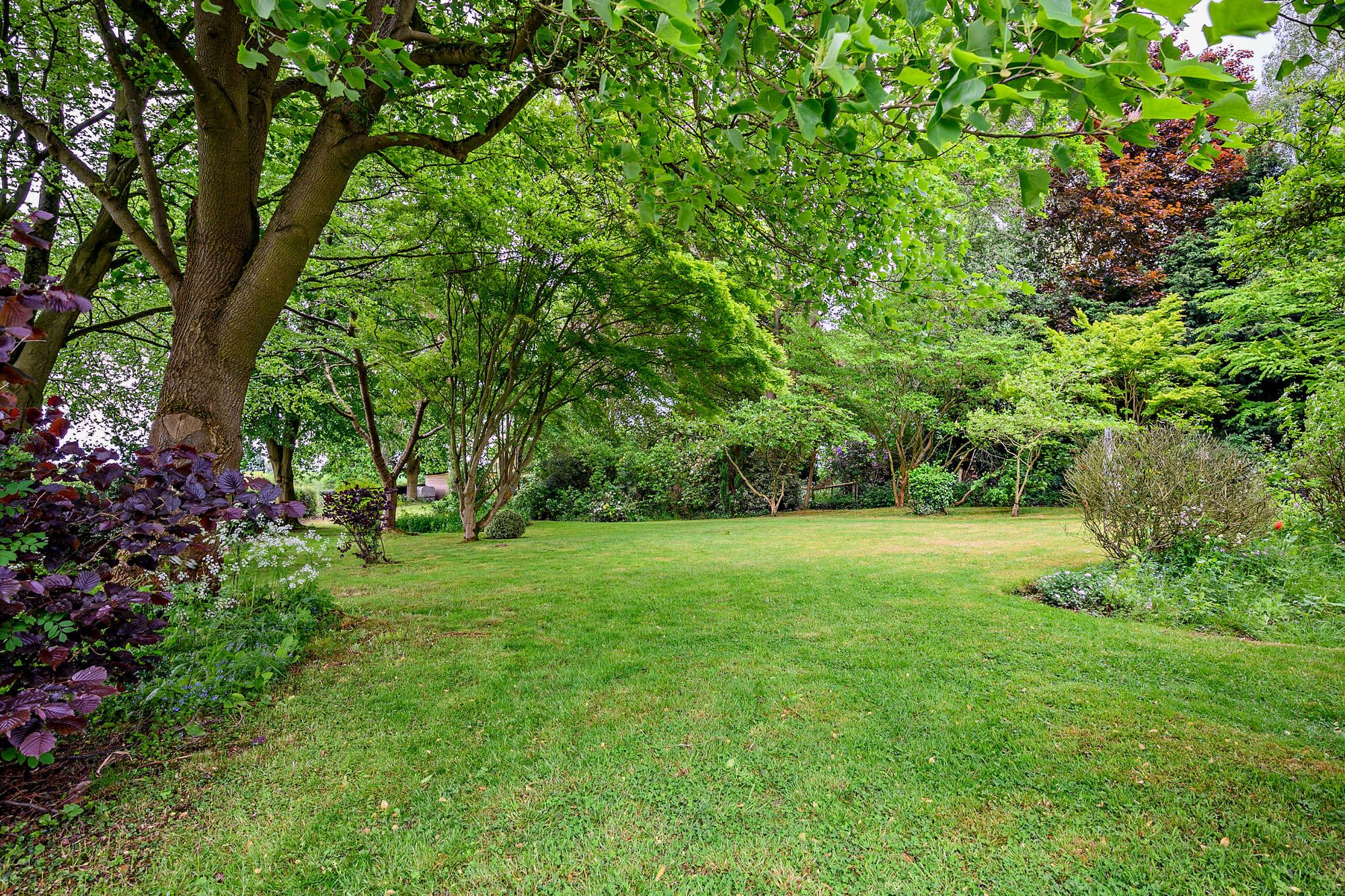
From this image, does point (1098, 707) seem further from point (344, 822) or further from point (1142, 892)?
point (344, 822)

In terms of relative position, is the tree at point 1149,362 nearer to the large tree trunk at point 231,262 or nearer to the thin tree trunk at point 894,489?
the thin tree trunk at point 894,489

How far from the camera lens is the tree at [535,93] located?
4.80ft

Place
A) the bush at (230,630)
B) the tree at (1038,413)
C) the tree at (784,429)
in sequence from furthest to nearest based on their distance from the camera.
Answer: the tree at (784,429)
the tree at (1038,413)
the bush at (230,630)

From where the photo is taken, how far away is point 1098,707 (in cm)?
326

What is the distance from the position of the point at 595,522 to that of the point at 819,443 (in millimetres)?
7917

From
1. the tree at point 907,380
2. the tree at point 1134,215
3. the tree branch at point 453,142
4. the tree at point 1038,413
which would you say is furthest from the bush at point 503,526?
the tree at point 1134,215

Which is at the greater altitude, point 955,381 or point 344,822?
point 955,381

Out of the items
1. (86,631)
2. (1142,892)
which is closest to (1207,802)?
(1142,892)

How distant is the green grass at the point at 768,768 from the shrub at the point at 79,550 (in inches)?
22.9

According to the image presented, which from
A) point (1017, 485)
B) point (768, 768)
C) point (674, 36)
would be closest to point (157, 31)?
point (674, 36)

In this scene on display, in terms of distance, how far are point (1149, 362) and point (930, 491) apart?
6.51m

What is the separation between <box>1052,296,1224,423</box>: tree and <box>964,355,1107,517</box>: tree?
0.48 m

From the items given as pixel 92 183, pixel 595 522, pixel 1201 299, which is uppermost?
pixel 1201 299

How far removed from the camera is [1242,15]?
3.90ft
